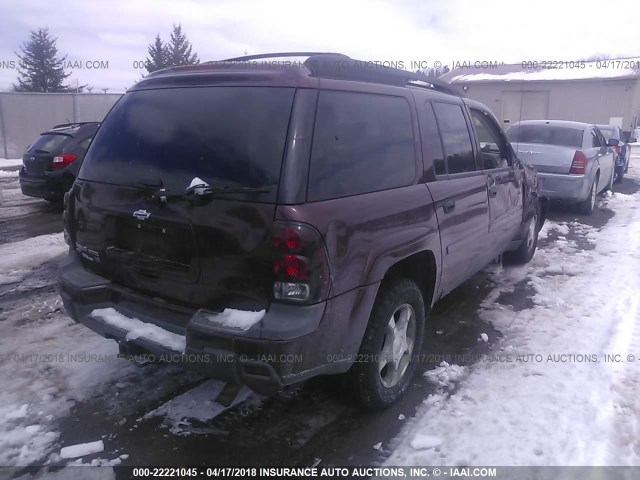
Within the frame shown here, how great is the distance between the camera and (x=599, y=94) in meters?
29.3

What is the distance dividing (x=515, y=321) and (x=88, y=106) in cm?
1878

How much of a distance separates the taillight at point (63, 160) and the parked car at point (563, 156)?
26.1 feet

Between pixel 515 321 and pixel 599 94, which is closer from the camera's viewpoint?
pixel 515 321

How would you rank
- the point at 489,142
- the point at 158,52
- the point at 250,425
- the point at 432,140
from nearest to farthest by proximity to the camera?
the point at 250,425 → the point at 432,140 → the point at 489,142 → the point at 158,52

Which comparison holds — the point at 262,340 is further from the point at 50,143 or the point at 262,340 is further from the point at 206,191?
the point at 50,143

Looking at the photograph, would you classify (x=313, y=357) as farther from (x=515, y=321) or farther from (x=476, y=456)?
(x=515, y=321)

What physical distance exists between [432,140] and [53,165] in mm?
7777

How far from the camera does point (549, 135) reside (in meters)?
9.48

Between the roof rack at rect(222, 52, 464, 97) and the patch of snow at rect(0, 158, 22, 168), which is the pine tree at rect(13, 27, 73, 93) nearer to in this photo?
the patch of snow at rect(0, 158, 22, 168)

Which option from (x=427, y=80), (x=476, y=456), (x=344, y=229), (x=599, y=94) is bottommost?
(x=476, y=456)

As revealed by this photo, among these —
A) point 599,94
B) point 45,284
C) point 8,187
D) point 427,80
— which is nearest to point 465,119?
point 427,80

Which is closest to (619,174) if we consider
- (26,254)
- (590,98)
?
(26,254)

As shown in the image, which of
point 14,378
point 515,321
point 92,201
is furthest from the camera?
point 515,321

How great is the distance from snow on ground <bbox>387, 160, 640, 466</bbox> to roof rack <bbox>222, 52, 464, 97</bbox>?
2.07 metres
